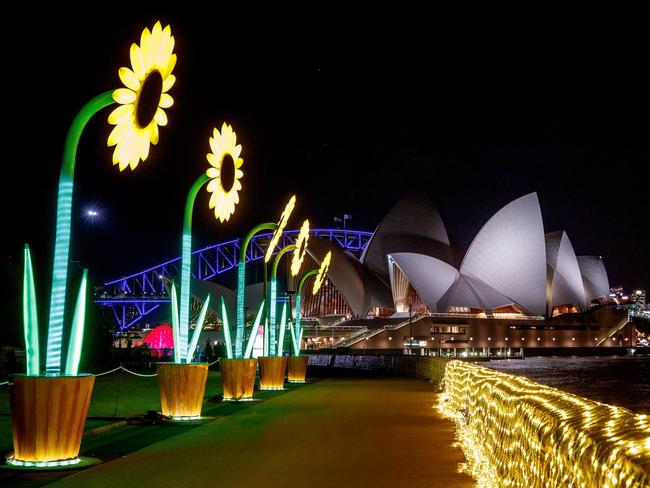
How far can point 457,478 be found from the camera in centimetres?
720

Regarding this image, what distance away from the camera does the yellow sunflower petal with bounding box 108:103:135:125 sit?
7840 millimetres

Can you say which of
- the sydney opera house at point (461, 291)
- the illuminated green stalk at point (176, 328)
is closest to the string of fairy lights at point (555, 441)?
the illuminated green stalk at point (176, 328)

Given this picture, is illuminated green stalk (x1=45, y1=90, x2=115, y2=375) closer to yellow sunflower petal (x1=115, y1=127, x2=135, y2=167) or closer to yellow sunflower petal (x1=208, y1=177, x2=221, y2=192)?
yellow sunflower petal (x1=115, y1=127, x2=135, y2=167)

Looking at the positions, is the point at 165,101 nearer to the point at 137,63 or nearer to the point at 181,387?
the point at 137,63

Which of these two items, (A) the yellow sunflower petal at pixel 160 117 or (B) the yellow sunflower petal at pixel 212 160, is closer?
(A) the yellow sunflower petal at pixel 160 117

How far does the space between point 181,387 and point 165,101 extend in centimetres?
551

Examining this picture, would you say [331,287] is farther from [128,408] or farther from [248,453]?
[248,453]

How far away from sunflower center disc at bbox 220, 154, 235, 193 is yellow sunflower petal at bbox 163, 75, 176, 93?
4.05 meters

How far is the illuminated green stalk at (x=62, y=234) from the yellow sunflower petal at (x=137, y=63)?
1.49 ft

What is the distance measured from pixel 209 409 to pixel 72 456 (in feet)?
24.5

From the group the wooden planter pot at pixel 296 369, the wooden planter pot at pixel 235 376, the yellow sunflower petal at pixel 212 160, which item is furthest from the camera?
the wooden planter pot at pixel 296 369

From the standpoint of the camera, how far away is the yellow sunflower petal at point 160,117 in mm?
8648

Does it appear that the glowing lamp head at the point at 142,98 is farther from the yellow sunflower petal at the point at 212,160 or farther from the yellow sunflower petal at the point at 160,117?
the yellow sunflower petal at the point at 212,160

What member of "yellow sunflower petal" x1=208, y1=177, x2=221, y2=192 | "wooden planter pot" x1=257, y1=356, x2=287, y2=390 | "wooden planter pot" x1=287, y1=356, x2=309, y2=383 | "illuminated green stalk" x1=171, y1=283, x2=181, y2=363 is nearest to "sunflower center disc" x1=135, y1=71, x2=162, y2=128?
"yellow sunflower petal" x1=208, y1=177, x2=221, y2=192
